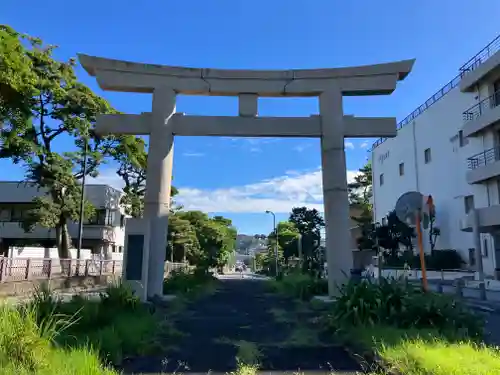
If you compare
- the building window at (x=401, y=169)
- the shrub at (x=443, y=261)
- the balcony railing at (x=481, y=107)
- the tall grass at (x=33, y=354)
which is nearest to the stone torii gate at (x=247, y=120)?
the tall grass at (x=33, y=354)

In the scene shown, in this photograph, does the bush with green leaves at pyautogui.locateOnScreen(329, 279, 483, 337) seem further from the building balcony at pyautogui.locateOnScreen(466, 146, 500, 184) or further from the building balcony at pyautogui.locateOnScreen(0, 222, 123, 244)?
the building balcony at pyautogui.locateOnScreen(0, 222, 123, 244)

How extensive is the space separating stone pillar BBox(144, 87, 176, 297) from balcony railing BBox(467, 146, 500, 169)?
67.6 ft

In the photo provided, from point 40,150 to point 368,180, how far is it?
44.6 m

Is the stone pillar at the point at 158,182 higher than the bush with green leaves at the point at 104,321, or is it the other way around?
the stone pillar at the point at 158,182

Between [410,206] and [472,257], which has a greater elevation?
[410,206]

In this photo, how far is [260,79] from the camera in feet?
49.0

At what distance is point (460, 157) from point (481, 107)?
14.5ft

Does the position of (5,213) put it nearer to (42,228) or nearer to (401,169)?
(42,228)

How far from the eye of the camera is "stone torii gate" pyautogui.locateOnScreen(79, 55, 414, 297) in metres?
14.4

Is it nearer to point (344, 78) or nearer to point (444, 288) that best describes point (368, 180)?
point (444, 288)

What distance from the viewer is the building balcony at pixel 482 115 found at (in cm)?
2559

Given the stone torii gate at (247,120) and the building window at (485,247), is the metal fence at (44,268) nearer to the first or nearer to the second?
the stone torii gate at (247,120)

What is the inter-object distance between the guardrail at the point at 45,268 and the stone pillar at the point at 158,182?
7.49 metres

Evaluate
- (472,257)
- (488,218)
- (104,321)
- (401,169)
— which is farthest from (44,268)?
(401,169)
